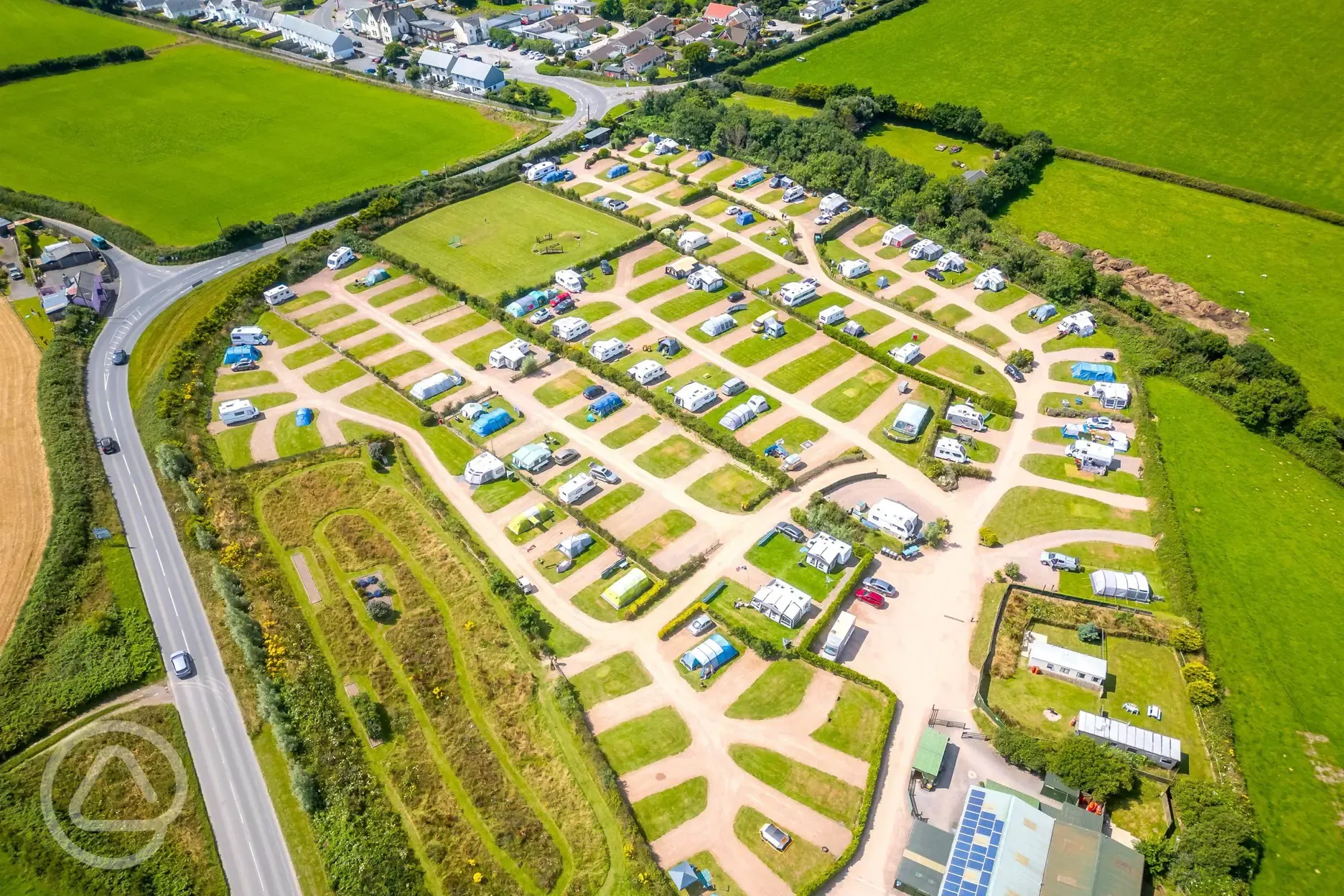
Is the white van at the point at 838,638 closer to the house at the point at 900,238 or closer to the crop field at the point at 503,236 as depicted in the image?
the crop field at the point at 503,236

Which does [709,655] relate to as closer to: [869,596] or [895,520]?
[869,596]

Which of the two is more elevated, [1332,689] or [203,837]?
[1332,689]

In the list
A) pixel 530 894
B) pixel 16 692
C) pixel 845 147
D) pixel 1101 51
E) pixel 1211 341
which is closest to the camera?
pixel 530 894

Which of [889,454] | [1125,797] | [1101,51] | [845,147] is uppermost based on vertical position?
[1101,51]

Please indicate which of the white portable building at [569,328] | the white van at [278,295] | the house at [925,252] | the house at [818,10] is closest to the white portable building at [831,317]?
the house at [925,252]

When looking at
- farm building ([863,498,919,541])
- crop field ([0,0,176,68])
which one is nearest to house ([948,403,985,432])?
farm building ([863,498,919,541])

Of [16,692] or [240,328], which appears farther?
[240,328]

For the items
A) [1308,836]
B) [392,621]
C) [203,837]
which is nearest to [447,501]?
[392,621]

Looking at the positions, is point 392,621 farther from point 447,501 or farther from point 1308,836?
point 1308,836

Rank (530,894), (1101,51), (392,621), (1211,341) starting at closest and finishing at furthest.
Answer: (530,894) → (392,621) → (1211,341) → (1101,51)

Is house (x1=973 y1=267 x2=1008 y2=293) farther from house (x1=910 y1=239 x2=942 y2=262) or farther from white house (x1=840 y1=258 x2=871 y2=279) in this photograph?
white house (x1=840 y1=258 x2=871 y2=279)
